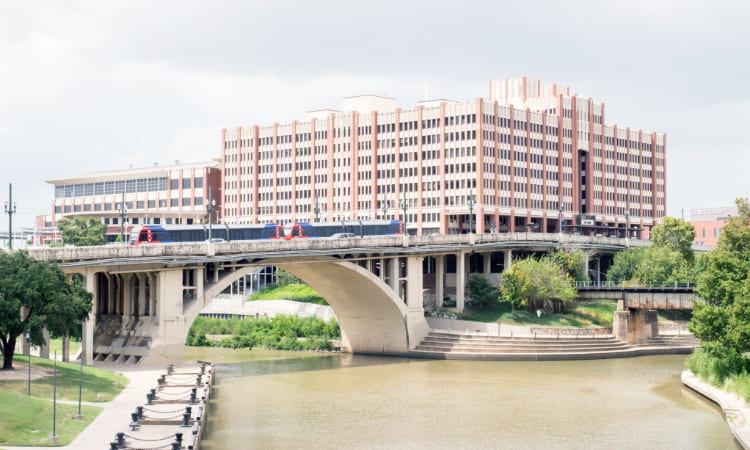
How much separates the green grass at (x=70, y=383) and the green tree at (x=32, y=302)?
8.18ft

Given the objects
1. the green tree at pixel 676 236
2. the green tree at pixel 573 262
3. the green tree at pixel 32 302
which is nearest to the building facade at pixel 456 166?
the green tree at pixel 676 236

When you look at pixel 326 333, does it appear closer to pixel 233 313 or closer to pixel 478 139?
pixel 233 313

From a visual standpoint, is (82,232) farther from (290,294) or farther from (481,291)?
(481,291)

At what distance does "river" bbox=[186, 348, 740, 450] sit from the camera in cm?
5341

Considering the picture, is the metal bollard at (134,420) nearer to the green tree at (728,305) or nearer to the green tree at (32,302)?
the green tree at (32,302)

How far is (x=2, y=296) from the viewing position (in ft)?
186

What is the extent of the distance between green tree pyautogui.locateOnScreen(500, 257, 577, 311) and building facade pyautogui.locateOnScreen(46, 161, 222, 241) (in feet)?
249

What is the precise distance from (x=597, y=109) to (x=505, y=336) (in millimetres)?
80567

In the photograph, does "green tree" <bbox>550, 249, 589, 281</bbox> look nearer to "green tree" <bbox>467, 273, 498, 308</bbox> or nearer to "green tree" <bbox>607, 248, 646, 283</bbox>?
"green tree" <bbox>607, 248, 646, 283</bbox>

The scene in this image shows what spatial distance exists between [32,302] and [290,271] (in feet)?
123

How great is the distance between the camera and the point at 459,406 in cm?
6512

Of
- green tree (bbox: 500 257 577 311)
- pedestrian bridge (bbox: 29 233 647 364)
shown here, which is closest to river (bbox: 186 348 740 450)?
pedestrian bridge (bbox: 29 233 647 364)

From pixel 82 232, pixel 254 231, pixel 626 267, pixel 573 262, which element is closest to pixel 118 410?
pixel 254 231

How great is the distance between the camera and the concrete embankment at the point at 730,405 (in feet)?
166
